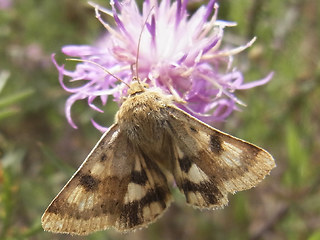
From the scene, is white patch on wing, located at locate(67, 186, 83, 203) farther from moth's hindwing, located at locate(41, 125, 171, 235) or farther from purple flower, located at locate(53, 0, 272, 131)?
purple flower, located at locate(53, 0, 272, 131)

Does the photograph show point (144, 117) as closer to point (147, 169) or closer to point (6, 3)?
point (147, 169)

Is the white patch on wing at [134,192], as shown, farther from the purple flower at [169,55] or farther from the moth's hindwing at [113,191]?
the purple flower at [169,55]

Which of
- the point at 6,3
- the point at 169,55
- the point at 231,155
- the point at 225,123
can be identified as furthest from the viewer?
the point at 6,3

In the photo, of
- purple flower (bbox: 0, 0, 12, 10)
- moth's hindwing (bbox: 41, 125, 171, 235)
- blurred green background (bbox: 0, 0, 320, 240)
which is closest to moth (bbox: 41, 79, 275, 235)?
Result: moth's hindwing (bbox: 41, 125, 171, 235)

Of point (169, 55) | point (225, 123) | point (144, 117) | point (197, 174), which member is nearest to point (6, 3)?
point (225, 123)

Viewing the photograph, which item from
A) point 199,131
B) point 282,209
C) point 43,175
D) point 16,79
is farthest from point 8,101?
point 282,209

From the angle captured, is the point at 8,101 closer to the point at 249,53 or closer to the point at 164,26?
the point at 164,26
